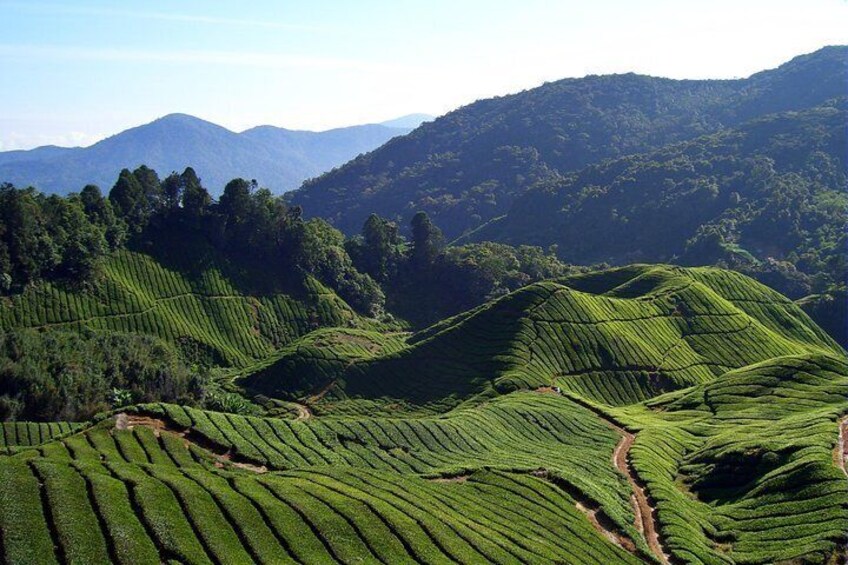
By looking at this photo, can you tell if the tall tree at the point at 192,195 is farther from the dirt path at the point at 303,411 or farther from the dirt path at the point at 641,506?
the dirt path at the point at 641,506

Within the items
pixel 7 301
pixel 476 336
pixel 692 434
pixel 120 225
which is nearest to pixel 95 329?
pixel 7 301

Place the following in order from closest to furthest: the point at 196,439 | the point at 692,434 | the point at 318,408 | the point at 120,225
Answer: the point at 196,439 → the point at 692,434 → the point at 318,408 → the point at 120,225

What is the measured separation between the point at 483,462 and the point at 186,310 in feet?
280

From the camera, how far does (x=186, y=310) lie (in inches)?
4936

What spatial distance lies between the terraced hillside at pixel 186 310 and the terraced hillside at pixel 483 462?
2119 centimetres

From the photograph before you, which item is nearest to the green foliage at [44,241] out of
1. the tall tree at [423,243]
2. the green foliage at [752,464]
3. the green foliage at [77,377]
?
the green foliage at [77,377]

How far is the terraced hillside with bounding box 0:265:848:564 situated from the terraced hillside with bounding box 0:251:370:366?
2119 centimetres

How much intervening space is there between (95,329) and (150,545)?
296 feet

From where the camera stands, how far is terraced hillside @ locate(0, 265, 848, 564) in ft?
104

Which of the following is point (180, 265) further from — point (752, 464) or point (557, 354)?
point (752, 464)

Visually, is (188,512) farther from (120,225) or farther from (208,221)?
(208,221)

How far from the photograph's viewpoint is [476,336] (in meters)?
101

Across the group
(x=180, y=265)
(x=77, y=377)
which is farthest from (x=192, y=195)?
(x=77, y=377)

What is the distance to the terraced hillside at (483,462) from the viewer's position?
1246 inches
